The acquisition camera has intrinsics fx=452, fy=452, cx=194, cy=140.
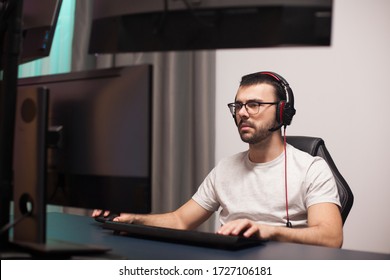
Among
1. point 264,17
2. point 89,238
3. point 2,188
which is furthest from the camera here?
point 89,238

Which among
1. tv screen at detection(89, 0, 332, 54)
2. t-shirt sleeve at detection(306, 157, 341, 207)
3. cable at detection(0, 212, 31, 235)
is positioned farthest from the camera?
t-shirt sleeve at detection(306, 157, 341, 207)

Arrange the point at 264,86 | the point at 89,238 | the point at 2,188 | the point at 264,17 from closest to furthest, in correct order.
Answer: the point at 264,17 → the point at 2,188 → the point at 89,238 → the point at 264,86

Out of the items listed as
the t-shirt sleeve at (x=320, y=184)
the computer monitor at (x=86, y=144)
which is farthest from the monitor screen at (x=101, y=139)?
the t-shirt sleeve at (x=320, y=184)

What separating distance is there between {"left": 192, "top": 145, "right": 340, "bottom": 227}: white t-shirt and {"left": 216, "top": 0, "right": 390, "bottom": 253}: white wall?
0.75 metres

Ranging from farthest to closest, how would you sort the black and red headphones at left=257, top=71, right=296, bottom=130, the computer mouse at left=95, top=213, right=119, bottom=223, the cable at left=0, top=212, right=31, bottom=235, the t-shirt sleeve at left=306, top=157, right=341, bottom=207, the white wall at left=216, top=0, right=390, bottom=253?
the white wall at left=216, top=0, right=390, bottom=253
the black and red headphones at left=257, top=71, right=296, bottom=130
the t-shirt sleeve at left=306, top=157, right=341, bottom=207
the computer mouse at left=95, top=213, right=119, bottom=223
the cable at left=0, top=212, right=31, bottom=235

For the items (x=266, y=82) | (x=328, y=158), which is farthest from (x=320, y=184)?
(x=266, y=82)

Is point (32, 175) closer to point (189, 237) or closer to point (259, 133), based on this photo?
point (189, 237)

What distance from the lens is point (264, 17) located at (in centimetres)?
71

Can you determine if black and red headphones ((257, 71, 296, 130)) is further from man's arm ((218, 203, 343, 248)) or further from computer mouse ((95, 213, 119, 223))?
computer mouse ((95, 213, 119, 223))

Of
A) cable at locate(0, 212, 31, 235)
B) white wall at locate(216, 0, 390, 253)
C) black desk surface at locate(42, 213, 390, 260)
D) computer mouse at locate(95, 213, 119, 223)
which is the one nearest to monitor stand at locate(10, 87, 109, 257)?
cable at locate(0, 212, 31, 235)

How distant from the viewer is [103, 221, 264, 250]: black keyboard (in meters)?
0.94
